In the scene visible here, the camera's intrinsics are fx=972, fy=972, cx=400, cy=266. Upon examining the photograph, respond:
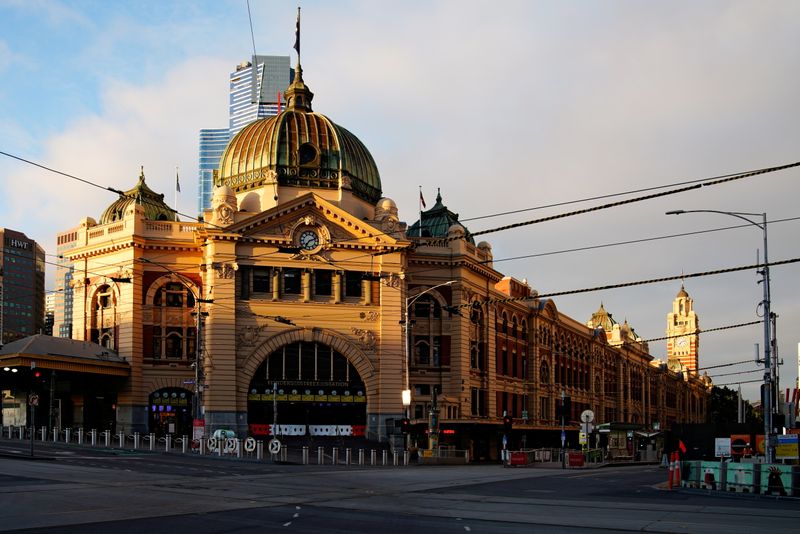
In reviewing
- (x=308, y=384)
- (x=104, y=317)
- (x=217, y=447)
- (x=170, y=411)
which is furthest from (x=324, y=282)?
(x=217, y=447)

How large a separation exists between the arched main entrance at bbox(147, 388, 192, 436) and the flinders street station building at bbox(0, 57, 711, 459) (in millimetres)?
105

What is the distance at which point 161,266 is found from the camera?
7138 centimetres

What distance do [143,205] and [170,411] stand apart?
1836 centimetres

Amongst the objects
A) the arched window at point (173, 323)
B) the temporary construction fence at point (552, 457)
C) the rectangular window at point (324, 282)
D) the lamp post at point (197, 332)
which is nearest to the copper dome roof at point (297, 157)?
the rectangular window at point (324, 282)

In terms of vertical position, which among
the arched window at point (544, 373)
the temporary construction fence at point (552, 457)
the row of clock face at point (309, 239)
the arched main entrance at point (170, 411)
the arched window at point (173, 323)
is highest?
the row of clock face at point (309, 239)

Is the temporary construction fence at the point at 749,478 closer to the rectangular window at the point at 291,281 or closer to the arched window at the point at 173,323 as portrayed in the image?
the rectangular window at the point at 291,281

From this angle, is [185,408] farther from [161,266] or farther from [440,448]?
[440,448]

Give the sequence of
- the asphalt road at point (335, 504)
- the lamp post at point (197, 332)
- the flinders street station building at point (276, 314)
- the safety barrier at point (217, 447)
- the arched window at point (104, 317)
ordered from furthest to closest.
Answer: the arched window at point (104, 317), the flinders street station building at point (276, 314), the lamp post at point (197, 332), the safety barrier at point (217, 447), the asphalt road at point (335, 504)

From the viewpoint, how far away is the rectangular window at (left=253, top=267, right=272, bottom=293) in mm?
70000

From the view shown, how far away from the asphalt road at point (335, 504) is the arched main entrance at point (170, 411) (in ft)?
98.3

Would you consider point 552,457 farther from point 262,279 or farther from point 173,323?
point 173,323

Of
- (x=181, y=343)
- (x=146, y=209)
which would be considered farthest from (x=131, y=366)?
(x=146, y=209)

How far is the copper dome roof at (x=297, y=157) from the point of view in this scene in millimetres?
75312

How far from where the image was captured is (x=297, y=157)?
248ft
